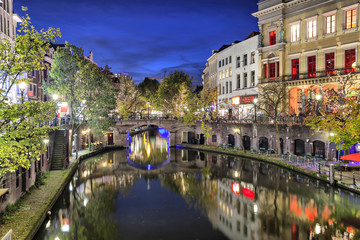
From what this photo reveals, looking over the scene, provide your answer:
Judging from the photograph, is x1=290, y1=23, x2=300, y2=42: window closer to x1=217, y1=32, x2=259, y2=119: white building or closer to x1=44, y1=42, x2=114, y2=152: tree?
x1=217, y1=32, x2=259, y2=119: white building

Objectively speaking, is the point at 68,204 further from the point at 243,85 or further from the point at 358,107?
the point at 243,85

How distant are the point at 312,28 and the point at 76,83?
36.7 m

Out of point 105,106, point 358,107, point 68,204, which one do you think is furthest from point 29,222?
point 105,106

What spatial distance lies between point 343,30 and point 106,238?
41.0 metres

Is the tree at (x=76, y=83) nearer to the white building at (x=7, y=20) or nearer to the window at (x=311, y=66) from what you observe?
the white building at (x=7, y=20)

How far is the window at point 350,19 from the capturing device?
3834cm

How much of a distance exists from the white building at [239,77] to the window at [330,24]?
42.0ft

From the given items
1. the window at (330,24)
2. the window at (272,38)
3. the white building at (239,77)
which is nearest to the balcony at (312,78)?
the white building at (239,77)

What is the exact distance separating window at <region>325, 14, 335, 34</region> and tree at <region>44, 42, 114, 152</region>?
113 ft

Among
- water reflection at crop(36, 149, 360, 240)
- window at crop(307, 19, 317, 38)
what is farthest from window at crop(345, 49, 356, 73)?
water reflection at crop(36, 149, 360, 240)

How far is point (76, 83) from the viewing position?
A: 1533 inches

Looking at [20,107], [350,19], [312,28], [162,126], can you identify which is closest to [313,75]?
[312,28]

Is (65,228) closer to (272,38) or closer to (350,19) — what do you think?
(350,19)

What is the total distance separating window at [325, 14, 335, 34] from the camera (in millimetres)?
40719
